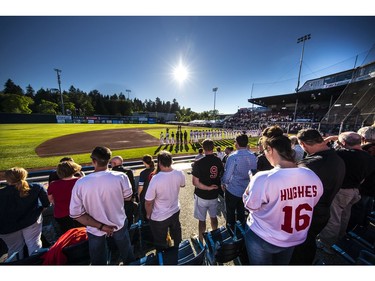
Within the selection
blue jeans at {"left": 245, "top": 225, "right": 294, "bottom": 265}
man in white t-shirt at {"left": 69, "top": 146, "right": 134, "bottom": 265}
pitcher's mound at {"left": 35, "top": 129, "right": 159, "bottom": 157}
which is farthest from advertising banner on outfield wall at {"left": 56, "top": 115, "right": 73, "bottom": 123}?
blue jeans at {"left": 245, "top": 225, "right": 294, "bottom": 265}

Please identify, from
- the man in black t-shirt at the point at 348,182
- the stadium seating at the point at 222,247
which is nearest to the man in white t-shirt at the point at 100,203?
the stadium seating at the point at 222,247

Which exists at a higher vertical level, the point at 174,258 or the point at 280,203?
the point at 280,203

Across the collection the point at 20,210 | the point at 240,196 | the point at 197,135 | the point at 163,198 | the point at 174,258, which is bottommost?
the point at 197,135

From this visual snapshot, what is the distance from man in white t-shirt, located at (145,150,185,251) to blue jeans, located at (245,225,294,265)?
4.22 feet

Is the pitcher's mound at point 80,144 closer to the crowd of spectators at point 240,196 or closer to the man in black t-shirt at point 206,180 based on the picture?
the crowd of spectators at point 240,196

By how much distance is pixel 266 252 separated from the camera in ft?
5.49

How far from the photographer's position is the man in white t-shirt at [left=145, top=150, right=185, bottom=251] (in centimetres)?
241

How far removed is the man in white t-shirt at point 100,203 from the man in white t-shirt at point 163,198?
1.33 ft

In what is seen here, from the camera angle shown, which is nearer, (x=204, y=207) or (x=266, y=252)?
(x=266, y=252)

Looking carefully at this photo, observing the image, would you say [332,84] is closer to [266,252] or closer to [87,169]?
[266,252]

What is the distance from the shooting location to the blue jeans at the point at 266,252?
1661 millimetres

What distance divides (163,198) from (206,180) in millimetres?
944

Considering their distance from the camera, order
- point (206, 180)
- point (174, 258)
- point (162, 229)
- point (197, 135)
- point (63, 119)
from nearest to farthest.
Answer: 1. point (174, 258)
2. point (162, 229)
3. point (206, 180)
4. point (197, 135)
5. point (63, 119)

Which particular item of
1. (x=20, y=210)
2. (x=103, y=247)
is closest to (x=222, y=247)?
(x=103, y=247)
